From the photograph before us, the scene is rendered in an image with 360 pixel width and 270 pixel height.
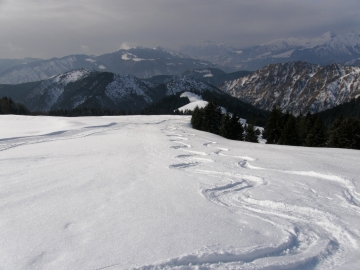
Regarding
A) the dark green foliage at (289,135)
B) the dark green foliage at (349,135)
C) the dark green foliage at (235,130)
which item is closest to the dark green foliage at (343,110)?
the dark green foliage at (235,130)

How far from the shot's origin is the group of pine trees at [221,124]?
4653 centimetres

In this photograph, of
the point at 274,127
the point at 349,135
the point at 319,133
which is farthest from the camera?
the point at 274,127

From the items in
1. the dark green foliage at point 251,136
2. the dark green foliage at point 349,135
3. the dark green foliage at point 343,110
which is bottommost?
the dark green foliage at point 251,136

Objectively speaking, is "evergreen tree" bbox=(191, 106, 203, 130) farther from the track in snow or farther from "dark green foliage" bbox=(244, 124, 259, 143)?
the track in snow

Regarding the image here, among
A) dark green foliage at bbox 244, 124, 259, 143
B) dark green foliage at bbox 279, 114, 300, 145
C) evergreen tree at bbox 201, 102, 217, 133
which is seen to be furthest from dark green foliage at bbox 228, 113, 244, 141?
dark green foliage at bbox 279, 114, 300, 145

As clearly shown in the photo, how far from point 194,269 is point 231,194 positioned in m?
3.65

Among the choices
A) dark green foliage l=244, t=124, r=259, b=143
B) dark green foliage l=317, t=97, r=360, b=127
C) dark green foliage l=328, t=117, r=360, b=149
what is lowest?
dark green foliage l=244, t=124, r=259, b=143

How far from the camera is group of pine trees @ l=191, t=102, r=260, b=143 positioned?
46531 mm

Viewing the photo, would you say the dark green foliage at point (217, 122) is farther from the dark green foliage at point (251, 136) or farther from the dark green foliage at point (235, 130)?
the dark green foliage at point (251, 136)

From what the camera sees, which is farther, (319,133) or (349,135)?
(319,133)

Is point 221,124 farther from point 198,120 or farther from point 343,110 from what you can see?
point 343,110

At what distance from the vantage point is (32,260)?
3680 millimetres

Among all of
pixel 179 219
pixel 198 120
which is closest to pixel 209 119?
pixel 198 120

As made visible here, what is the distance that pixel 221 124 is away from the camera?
49625 mm
